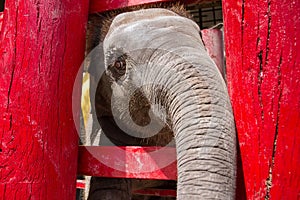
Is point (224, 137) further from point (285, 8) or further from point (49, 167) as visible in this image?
point (49, 167)

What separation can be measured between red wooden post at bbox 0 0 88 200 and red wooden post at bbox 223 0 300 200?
450 mm

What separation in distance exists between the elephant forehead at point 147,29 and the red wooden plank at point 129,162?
300 millimetres

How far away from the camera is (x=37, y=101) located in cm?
97

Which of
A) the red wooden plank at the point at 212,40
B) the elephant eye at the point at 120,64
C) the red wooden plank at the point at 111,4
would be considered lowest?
the elephant eye at the point at 120,64

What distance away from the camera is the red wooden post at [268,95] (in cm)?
69

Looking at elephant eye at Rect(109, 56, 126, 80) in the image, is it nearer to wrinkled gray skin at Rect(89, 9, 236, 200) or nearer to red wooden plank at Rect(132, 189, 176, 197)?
wrinkled gray skin at Rect(89, 9, 236, 200)

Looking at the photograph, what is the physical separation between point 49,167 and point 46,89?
0.62 ft

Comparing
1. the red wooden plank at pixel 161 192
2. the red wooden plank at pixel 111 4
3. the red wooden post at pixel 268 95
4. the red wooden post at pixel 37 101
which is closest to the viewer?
the red wooden post at pixel 268 95

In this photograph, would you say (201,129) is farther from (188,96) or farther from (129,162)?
(129,162)

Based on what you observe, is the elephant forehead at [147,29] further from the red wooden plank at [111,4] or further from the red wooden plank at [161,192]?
the red wooden plank at [161,192]

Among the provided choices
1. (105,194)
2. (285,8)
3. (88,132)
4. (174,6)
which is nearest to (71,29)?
(174,6)

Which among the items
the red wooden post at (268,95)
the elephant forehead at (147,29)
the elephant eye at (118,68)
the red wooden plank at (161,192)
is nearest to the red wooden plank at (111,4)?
the elephant forehead at (147,29)

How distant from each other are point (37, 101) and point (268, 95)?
0.55m

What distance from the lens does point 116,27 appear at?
4.52 ft
